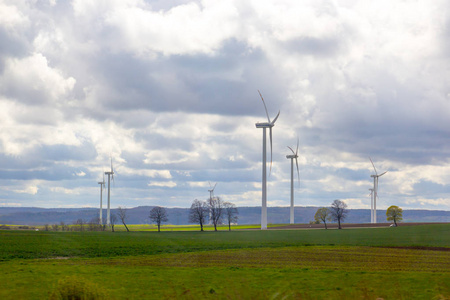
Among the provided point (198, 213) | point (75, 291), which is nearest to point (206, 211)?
point (198, 213)

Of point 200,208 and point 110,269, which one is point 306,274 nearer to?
point 110,269

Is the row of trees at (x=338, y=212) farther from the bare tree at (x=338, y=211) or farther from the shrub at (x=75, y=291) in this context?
the shrub at (x=75, y=291)

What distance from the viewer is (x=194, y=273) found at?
3716 cm

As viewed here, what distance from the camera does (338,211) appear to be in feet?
608

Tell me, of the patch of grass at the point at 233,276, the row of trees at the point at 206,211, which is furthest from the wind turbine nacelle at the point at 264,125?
the patch of grass at the point at 233,276

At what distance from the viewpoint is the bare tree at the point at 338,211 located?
18412 cm

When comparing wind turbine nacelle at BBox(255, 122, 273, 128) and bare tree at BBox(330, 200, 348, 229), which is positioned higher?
wind turbine nacelle at BBox(255, 122, 273, 128)

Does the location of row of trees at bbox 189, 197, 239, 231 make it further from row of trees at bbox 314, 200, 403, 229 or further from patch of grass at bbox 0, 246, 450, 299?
patch of grass at bbox 0, 246, 450, 299

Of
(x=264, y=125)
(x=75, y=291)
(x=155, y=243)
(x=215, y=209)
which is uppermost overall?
(x=264, y=125)

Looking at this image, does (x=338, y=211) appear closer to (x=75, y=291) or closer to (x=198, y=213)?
(x=198, y=213)

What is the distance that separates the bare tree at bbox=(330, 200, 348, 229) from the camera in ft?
604

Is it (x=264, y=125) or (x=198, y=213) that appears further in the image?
(x=198, y=213)

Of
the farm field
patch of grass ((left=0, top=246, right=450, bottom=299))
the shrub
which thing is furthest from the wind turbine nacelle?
the shrub

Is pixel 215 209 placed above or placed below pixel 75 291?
below
